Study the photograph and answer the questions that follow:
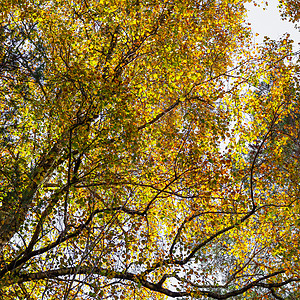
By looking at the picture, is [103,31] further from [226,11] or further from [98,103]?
[226,11]

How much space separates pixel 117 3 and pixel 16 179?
626cm

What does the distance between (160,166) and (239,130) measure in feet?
11.2

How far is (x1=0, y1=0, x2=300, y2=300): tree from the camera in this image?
6.38 meters

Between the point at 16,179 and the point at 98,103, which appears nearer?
the point at 16,179

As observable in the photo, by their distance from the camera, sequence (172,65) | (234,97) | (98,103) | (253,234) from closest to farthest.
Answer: (98,103), (172,65), (234,97), (253,234)

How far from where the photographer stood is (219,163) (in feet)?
30.1

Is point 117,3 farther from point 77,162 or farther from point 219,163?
point 219,163

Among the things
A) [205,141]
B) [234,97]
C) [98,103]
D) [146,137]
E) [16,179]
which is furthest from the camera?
[234,97]

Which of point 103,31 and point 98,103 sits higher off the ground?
point 103,31

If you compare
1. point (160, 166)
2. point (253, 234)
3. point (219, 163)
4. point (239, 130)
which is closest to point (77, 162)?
point (160, 166)

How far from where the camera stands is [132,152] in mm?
7219

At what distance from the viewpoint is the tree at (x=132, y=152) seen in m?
6.38

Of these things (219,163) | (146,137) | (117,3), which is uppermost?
(117,3)

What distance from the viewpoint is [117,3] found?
28.9ft
